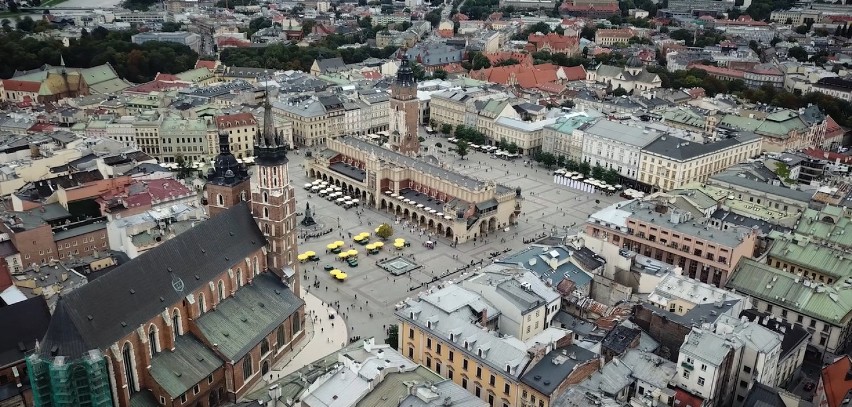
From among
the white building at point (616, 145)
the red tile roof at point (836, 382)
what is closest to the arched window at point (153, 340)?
the red tile roof at point (836, 382)

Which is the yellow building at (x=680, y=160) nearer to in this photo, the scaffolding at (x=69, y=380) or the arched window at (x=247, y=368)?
the arched window at (x=247, y=368)

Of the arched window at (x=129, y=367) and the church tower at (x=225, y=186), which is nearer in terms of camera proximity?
the arched window at (x=129, y=367)

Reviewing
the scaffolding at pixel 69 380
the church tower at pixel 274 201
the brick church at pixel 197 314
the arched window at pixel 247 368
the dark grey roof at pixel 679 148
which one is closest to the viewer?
the scaffolding at pixel 69 380

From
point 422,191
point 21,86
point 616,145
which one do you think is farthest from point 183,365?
point 21,86

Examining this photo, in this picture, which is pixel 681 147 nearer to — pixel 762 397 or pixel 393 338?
pixel 762 397

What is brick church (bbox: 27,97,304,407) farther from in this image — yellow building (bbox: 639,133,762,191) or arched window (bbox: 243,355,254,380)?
yellow building (bbox: 639,133,762,191)

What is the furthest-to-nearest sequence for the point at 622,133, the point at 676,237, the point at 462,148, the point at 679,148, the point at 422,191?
1. the point at 462,148
2. the point at 622,133
3. the point at 679,148
4. the point at 422,191
5. the point at 676,237
